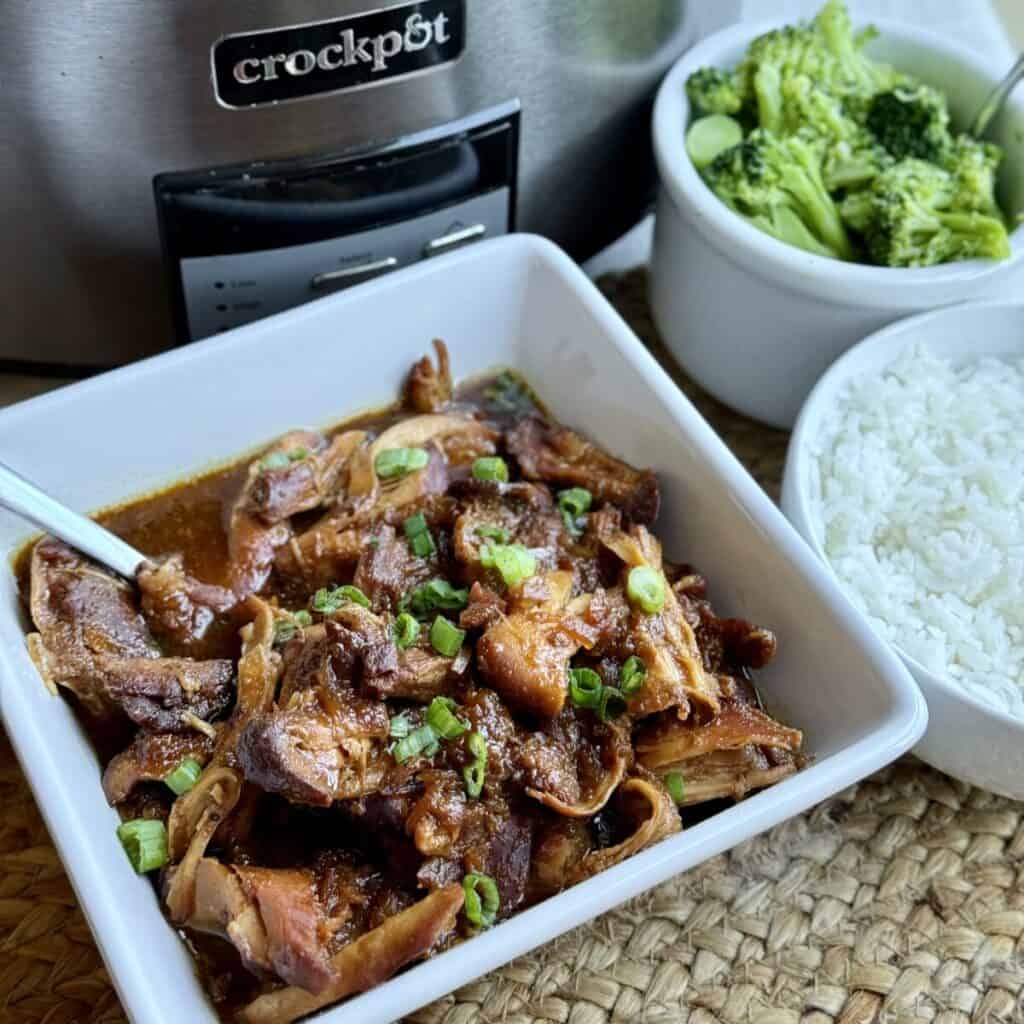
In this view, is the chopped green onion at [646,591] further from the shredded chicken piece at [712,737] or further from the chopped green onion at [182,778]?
the chopped green onion at [182,778]

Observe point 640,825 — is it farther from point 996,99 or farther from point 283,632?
point 996,99

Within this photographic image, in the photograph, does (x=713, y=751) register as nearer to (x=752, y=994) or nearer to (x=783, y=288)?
(x=752, y=994)

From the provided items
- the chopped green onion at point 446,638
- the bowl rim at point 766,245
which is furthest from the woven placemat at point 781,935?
the bowl rim at point 766,245

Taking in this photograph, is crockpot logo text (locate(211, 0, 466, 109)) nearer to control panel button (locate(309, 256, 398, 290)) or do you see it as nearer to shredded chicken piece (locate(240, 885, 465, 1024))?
control panel button (locate(309, 256, 398, 290))

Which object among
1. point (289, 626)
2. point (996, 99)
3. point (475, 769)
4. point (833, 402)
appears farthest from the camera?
point (996, 99)

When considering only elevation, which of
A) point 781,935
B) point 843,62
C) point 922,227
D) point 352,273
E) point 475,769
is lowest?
point 781,935

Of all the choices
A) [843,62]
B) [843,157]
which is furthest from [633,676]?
[843,62]

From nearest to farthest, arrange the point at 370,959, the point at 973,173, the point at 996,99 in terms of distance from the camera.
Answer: the point at 370,959
the point at 973,173
the point at 996,99

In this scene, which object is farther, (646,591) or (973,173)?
(973,173)
